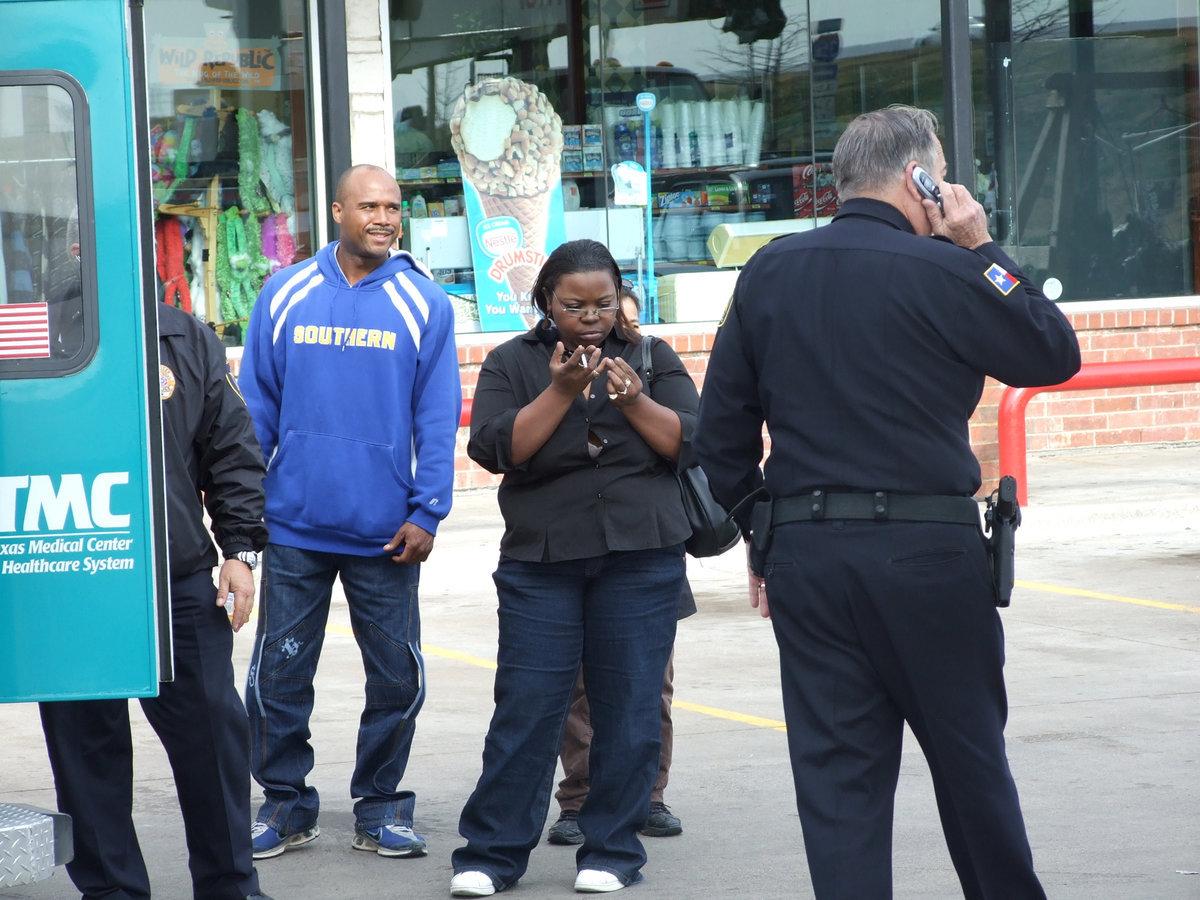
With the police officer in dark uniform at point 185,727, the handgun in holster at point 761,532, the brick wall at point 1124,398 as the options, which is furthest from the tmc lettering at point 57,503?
the brick wall at point 1124,398

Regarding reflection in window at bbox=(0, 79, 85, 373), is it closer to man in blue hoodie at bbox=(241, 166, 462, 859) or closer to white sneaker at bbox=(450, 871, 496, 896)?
man in blue hoodie at bbox=(241, 166, 462, 859)

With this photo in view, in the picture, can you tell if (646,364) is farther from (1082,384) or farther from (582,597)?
(1082,384)

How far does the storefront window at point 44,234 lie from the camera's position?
3.81m

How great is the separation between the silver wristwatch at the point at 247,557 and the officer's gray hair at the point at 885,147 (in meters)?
1.86

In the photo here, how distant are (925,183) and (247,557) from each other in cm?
201

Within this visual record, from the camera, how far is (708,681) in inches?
284

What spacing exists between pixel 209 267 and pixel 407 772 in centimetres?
662

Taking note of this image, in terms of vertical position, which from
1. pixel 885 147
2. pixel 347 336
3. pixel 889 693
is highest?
pixel 885 147

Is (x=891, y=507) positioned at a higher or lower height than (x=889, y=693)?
higher

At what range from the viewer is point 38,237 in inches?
151

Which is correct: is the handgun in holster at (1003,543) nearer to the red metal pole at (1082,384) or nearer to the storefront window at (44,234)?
the storefront window at (44,234)

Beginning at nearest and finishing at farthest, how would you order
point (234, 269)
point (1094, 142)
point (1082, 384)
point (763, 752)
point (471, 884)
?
point (471, 884) → point (763, 752) → point (1082, 384) → point (234, 269) → point (1094, 142)

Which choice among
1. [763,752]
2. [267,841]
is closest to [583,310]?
[267,841]

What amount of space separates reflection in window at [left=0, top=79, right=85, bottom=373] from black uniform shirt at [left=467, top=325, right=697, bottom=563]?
1183mm
